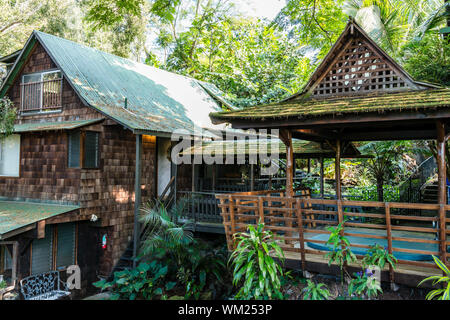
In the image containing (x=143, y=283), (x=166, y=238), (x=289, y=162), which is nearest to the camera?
(x=289, y=162)

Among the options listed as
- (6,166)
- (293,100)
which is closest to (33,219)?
(6,166)

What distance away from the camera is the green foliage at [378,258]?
5.80 metres

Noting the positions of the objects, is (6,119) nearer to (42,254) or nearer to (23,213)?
(23,213)

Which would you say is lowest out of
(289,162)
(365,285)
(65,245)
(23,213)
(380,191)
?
(65,245)

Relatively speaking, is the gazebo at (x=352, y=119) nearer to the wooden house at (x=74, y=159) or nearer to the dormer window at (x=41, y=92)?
the wooden house at (x=74, y=159)

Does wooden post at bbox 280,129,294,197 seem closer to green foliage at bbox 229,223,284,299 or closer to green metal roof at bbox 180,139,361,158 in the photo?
green foliage at bbox 229,223,284,299

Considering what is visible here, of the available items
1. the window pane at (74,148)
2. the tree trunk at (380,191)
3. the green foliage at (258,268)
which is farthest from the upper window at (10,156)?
the tree trunk at (380,191)

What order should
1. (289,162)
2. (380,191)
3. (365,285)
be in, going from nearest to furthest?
(365,285) → (289,162) → (380,191)

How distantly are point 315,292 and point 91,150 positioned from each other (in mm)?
8182

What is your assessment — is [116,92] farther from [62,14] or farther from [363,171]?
[363,171]

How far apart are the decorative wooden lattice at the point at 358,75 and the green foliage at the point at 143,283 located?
20.9 feet

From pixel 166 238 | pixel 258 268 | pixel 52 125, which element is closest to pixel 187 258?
pixel 166 238

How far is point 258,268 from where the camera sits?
21.1ft

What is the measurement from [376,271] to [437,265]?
2.90 feet
